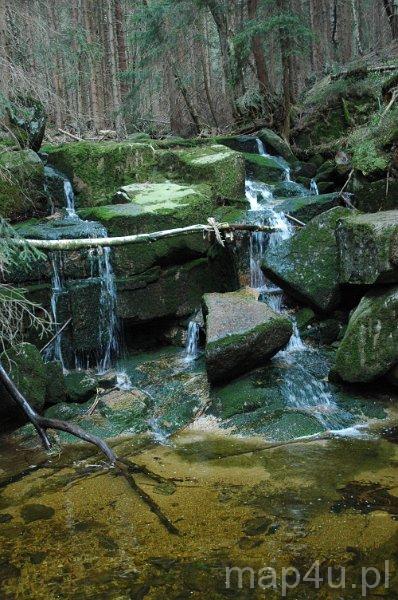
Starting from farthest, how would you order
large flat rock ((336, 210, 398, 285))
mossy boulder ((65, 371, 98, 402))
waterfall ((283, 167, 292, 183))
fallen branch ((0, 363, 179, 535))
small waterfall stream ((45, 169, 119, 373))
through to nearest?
waterfall ((283, 167, 292, 183)) → small waterfall stream ((45, 169, 119, 373)) → mossy boulder ((65, 371, 98, 402)) → large flat rock ((336, 210, 398, 285)) → fallen branch ((0, 363, 179, 535))

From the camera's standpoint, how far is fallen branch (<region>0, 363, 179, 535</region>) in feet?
15.0

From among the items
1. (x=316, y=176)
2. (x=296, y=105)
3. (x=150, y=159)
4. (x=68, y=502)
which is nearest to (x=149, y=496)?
(x=68, y=502)

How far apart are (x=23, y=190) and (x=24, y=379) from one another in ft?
12.3

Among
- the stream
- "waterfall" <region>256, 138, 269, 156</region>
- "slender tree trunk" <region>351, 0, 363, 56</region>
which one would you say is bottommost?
the stream

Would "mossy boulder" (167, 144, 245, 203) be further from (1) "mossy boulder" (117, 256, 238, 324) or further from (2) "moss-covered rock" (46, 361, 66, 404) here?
(2) "moss-covered rock" (46, 361, 66, 404)

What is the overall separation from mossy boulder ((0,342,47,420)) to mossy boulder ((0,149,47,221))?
322 cm

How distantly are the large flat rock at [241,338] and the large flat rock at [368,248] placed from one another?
1.22 meters

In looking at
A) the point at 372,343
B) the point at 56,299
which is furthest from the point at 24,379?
the point at 372,343

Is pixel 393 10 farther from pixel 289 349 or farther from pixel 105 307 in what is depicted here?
pixel 105 307

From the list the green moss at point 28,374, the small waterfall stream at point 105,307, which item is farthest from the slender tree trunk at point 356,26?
the green moss at point 28,374

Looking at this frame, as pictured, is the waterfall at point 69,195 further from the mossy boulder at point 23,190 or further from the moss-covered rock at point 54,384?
the moss-covered rock at point 54,384

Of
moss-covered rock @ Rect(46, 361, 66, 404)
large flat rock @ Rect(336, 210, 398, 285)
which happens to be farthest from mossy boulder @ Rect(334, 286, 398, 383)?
moss-covered rock @ Rect(46, 361, 66, 404)

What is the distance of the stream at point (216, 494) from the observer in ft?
11.5

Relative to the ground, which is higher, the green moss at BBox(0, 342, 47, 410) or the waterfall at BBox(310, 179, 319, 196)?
the waterfall at BBox(310, 179, 319, 196)
